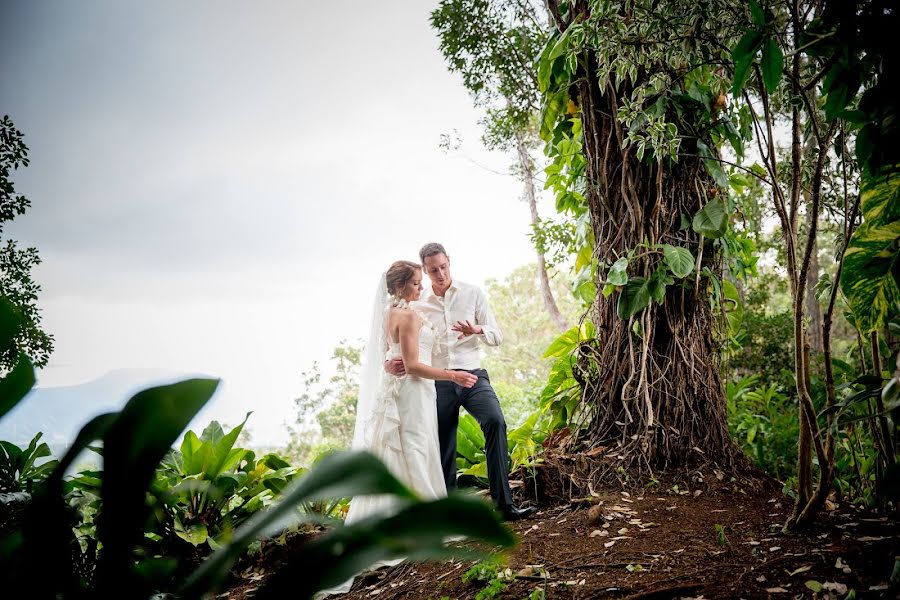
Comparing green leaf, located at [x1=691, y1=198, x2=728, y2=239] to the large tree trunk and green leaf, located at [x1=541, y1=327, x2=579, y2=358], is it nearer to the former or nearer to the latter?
the large tree trunk

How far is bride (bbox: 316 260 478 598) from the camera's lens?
2.63m

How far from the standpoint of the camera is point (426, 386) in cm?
274

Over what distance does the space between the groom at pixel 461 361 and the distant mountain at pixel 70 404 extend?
1401 millimetres

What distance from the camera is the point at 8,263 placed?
3.31 metres

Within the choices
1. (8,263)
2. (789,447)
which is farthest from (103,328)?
(789,447)

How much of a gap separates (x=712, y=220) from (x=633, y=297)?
54 centimetres

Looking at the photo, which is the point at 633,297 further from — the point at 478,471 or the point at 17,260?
the point at 17,260

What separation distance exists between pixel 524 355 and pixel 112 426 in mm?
10536

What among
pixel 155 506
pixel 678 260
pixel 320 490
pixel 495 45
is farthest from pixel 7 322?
pixel 495 45

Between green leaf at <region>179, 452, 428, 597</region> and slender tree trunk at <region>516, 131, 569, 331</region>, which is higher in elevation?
slender tree trunk at <region>516, 131, 569, 331</region>

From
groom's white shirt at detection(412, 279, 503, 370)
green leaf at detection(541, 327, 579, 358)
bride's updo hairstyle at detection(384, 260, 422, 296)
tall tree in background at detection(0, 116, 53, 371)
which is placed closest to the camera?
bride's updo hairstyle at detection(384, 260, 422, 296)

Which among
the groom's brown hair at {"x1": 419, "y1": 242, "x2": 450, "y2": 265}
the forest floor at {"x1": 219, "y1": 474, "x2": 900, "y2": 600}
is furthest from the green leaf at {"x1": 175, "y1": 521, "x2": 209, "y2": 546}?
the groom's brown hair at {"x1": 419, "y1": 242, "x2": 450, "y2": 265}

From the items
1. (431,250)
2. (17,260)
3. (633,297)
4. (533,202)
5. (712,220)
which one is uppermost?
(533,202)

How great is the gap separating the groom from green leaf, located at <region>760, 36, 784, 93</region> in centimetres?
172
